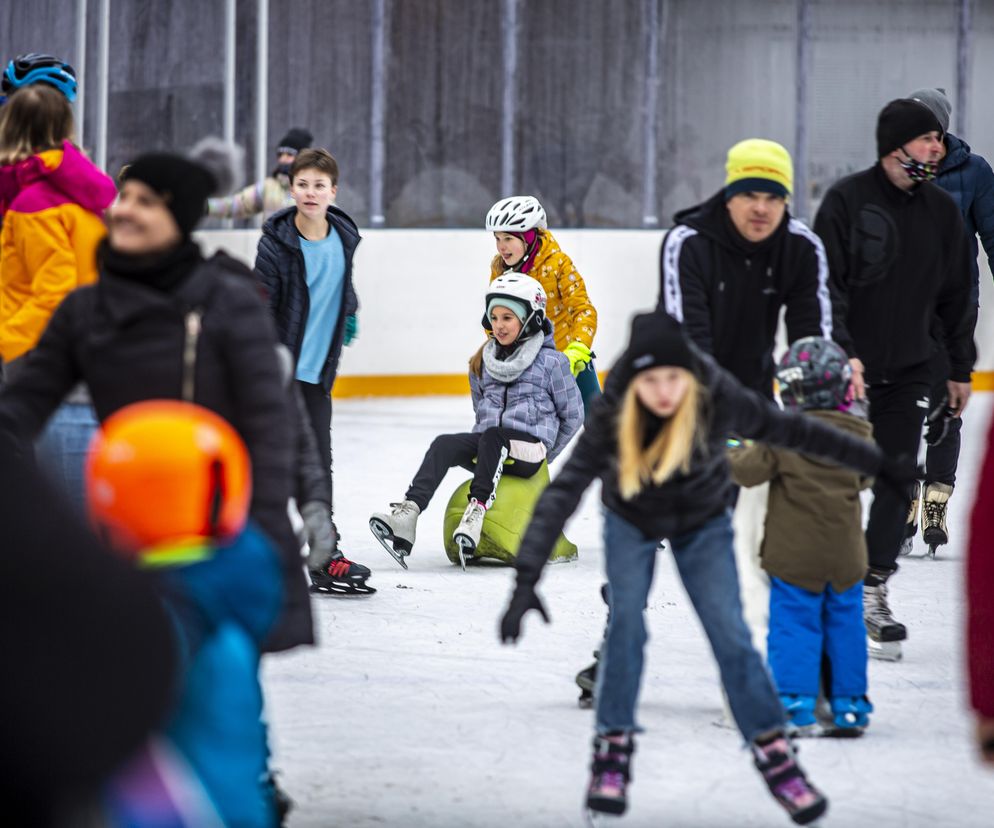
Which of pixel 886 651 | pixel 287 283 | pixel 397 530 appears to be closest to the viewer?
pixel 886 651

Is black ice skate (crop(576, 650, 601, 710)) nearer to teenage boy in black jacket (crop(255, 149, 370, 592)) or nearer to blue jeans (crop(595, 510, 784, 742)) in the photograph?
blue jeans (crop(595, 510, 784, 742))

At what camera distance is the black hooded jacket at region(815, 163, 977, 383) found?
5.48m

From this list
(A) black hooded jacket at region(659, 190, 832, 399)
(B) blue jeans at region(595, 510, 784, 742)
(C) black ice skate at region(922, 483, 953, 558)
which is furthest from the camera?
(C) black ice skate at region(922, 483, 953, 558)

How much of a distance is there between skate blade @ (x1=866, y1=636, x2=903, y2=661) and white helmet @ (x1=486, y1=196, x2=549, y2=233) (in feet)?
8.12

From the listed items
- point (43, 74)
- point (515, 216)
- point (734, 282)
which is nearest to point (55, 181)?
point (43, 74)

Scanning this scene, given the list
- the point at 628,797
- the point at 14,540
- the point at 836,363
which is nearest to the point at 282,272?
the point at 836,363

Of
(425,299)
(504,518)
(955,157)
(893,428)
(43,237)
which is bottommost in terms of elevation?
(504,518)

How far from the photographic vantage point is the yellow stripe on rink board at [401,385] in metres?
14.6

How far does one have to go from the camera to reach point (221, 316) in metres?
3.18

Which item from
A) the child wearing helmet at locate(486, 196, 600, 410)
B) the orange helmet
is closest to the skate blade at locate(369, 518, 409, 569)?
the child wearing helmet at locate(486, 196, 600, 410)

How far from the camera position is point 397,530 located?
709 centimetres

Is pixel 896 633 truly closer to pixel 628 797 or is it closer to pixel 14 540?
pixel 628 797

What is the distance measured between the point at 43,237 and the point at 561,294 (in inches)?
127

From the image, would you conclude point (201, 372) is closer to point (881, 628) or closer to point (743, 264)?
point (743, 264)
